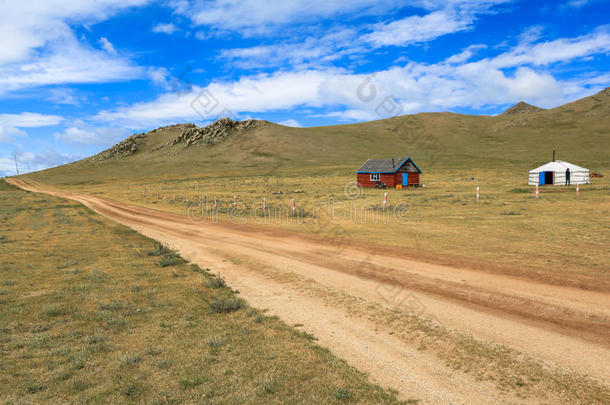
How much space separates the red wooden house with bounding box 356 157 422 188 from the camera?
51.1 m

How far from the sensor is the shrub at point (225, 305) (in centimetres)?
851

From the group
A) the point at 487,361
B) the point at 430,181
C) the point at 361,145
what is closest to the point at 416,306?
the point at 487,361

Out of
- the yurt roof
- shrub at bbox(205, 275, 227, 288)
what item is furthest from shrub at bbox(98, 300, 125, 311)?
the yurt roof

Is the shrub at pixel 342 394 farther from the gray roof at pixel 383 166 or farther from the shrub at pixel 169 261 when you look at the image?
the gray roof at pixel 383 166

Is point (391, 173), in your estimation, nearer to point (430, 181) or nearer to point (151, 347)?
point (430, 181)

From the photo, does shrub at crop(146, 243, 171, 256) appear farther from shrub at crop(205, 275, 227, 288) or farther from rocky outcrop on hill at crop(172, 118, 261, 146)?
rocky outcrop on hill at crop(172, 118, 261, 146)

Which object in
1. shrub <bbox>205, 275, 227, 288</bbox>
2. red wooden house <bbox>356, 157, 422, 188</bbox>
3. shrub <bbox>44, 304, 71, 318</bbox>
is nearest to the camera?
shrub <bbox>44, 304, 71, 318</bbox>

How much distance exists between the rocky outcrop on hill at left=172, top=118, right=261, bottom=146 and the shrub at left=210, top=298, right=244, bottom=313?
167m

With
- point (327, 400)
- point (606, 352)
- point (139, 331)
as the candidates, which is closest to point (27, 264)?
point (139, 331)

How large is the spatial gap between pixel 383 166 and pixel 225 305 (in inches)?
1843

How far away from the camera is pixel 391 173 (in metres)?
50.9

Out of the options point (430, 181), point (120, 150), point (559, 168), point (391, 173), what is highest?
point (120, 150)

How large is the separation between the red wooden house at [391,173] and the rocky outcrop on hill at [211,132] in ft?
421

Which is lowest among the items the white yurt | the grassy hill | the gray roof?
the white yurt
